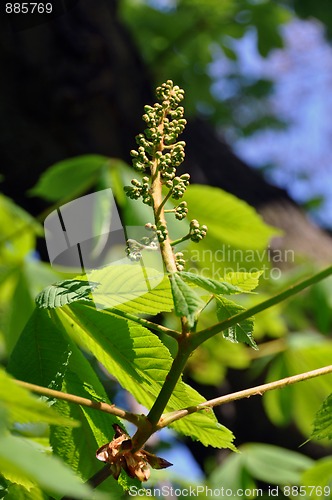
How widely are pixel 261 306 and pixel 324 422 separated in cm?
15

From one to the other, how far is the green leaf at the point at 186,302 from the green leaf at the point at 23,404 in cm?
9

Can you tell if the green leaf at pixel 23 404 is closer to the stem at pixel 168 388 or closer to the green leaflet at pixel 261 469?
the stem at pixel 168 388

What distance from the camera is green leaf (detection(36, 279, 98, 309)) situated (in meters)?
0.44

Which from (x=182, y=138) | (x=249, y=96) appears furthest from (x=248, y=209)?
(x=249, y=96)

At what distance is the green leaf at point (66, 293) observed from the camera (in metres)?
0.44

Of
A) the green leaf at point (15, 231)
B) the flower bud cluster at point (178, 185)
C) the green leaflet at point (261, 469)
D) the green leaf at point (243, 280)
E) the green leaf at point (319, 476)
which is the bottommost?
the green leaflet at point (261, 469)

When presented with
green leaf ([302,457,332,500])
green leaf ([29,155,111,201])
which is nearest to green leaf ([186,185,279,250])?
green leaf ([29,155,111,201])

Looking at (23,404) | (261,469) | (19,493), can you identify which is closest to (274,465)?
(261,469)

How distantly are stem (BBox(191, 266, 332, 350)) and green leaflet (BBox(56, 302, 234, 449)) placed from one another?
2.7 inches

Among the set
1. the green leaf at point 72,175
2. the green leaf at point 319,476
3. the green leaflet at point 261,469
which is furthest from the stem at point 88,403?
the green leaflet at point 261,469

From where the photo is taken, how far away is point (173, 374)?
1.37 feet

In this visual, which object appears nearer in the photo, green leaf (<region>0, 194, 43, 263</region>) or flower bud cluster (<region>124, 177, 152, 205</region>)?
flower bud cluster (<region>124, 177, 152, 205</region>)

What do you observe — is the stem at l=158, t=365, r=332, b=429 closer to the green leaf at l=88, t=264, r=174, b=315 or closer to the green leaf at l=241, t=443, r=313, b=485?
the green leaf at l=88, t=264, r=174, b=315

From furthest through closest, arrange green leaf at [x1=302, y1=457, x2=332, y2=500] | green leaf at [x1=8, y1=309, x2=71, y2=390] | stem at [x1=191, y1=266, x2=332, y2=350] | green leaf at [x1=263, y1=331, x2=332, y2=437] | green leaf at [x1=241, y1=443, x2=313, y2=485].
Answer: green leaf at [x1=263, y1=331, x2=332, y2=437] → green leaf at [x1=241, y1=443, x2=313, y2=485] → green leaf at [x1=302, y1=457, x2=332, y2=500] → green leaf at [x1=8, y1=309, x2=71, y2=390] → stem at [x1=191, y1=266, x2=332, y2=350]
